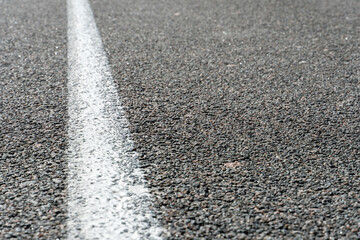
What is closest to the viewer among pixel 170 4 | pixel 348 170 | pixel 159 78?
pixel 348 170

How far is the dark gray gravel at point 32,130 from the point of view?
4.68ft

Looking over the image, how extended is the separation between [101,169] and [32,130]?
0.47 meters

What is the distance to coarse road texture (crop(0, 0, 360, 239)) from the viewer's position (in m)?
1.45

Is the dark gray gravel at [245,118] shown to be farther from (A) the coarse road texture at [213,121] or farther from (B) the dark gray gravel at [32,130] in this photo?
(B) the dark gray gravel at [32,130]

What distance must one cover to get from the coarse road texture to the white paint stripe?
4cm

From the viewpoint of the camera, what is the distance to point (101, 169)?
1.68 m

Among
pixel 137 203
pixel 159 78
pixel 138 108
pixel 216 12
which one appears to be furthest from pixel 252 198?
pixel 216 12

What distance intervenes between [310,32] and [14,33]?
84.1 inches

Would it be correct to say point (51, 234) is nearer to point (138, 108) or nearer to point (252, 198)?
point (252, 198)

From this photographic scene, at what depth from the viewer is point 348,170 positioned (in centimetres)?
170

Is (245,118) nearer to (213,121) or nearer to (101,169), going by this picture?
(213,121)

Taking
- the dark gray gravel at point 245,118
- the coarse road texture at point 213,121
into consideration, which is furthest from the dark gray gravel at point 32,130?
the dark gray gravel at point 245,118

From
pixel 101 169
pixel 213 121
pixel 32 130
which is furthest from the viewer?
pixel 213 121

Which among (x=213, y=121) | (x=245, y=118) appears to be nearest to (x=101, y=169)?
(x=213, y=121)
